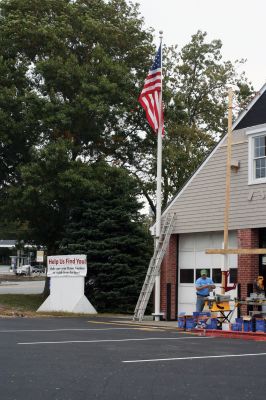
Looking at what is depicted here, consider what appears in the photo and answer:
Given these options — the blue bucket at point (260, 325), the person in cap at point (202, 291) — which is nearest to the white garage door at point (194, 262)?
the person in cap at point (202, 291)

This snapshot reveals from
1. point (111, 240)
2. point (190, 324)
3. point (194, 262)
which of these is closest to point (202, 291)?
point (190, 324)

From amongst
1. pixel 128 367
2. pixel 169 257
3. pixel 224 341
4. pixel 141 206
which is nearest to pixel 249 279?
pixel 169 257

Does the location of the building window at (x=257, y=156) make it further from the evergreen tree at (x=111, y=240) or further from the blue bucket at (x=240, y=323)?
the evergreen tree at (x=111, y=240)

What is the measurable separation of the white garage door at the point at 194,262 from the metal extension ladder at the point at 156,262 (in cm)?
71

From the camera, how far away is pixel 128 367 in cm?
1105

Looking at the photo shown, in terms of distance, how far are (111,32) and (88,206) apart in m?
9.21

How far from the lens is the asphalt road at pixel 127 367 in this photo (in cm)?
870

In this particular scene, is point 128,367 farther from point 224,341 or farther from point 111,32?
point 111,32

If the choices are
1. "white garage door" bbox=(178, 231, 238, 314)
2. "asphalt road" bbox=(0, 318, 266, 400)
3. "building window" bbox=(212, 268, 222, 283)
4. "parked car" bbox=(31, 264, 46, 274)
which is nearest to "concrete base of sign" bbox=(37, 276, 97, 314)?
"white garage door" bbox=(178, 231, 238, 314)

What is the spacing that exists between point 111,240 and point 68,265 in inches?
96.0

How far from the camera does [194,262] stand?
25.7 m

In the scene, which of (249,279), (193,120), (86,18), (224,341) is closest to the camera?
(224,341)

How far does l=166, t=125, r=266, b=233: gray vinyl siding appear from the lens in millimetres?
23234

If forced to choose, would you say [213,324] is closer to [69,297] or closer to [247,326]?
[247,326]
